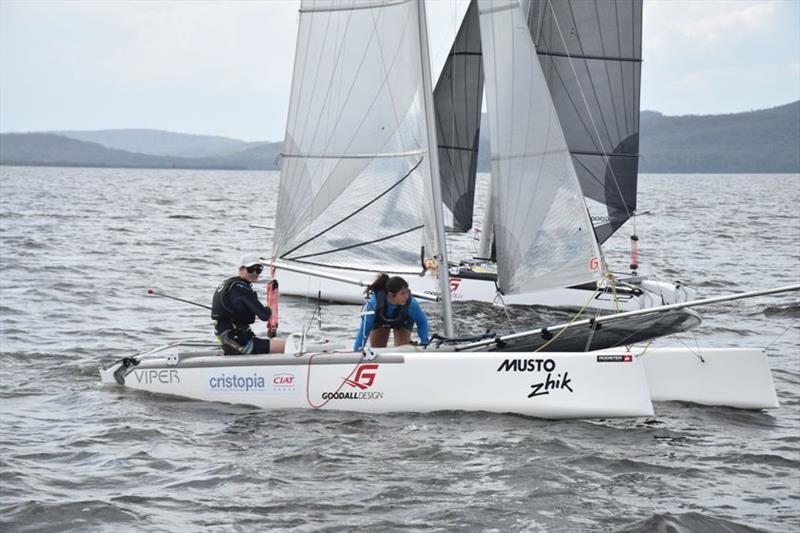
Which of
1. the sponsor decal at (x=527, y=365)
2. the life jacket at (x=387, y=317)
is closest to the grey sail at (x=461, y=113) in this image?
the life jacket at (x=387, y=317)

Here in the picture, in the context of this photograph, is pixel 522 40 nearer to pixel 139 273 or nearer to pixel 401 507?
pixel 401 507

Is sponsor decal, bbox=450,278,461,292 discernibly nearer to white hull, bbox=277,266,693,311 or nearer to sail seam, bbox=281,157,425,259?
white hull, bbox=277,266,693,311

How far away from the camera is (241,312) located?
1220 centimetres

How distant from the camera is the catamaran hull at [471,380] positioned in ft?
36.5

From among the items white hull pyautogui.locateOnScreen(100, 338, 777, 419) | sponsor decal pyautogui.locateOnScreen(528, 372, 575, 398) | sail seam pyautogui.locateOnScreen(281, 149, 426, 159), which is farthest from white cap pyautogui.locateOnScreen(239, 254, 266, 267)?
sponsor decal pyautogui.locateOnScreen(528, 372, 575, 398)

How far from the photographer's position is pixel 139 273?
26938 millimetres

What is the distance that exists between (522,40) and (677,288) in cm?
766

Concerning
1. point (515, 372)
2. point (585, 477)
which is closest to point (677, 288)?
point (515, 372)

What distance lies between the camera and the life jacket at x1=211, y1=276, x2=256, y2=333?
1217 centimetres

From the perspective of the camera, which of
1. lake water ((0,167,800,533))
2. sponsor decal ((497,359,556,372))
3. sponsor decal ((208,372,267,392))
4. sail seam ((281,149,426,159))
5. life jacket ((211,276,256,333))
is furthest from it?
sail seam ((281,149,426,159))

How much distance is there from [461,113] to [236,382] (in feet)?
35.8

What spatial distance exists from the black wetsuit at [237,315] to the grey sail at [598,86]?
9.21m

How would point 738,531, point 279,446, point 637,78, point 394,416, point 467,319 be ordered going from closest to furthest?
point 738,531
point 279,446
point 394,416
point 467,319
point 637,78

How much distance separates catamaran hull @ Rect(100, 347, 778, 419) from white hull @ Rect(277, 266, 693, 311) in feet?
16.5
